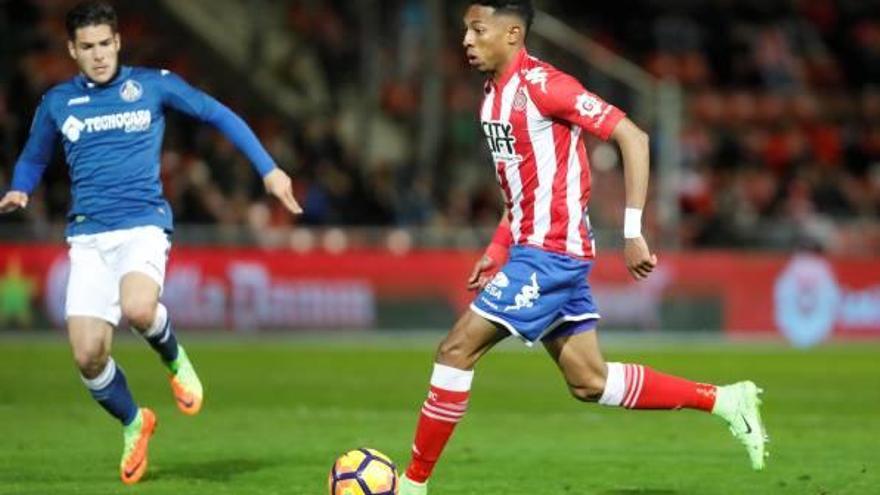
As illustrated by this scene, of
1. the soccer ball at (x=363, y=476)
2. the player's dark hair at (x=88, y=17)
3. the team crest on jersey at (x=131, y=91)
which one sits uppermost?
the player's dark hair at (x=88, y=17)

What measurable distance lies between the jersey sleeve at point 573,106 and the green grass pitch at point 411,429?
214 centimetres

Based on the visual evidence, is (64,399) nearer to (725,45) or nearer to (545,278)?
(545,278)

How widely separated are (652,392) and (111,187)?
325 cm

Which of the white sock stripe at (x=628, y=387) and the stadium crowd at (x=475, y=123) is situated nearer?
the white sock stripe at (x=628, y=387)

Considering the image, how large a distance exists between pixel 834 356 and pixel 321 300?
245 inches

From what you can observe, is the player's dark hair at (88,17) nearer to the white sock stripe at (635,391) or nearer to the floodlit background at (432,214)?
the white sock stripe at (635,391)

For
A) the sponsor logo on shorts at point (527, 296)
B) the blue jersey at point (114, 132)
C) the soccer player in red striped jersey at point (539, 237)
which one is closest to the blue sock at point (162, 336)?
the blue jersey at point (114, 132)

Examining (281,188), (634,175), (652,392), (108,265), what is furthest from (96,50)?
(652,392)

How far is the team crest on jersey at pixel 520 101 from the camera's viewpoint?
29.9ft

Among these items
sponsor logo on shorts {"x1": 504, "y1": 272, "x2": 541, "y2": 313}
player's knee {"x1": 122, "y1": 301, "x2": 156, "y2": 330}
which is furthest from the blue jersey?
sponsor logo on shorts {"x1": 504, "y1": 272, "x2": 541, "y2": 313}

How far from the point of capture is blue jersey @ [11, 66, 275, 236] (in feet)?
34.3

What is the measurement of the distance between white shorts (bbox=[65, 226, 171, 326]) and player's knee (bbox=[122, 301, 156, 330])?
152mm

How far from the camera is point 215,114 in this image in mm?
10430

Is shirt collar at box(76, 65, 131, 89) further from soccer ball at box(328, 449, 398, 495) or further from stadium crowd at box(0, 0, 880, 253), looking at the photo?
stadium crowd at box(0, 0, 880, 253)
